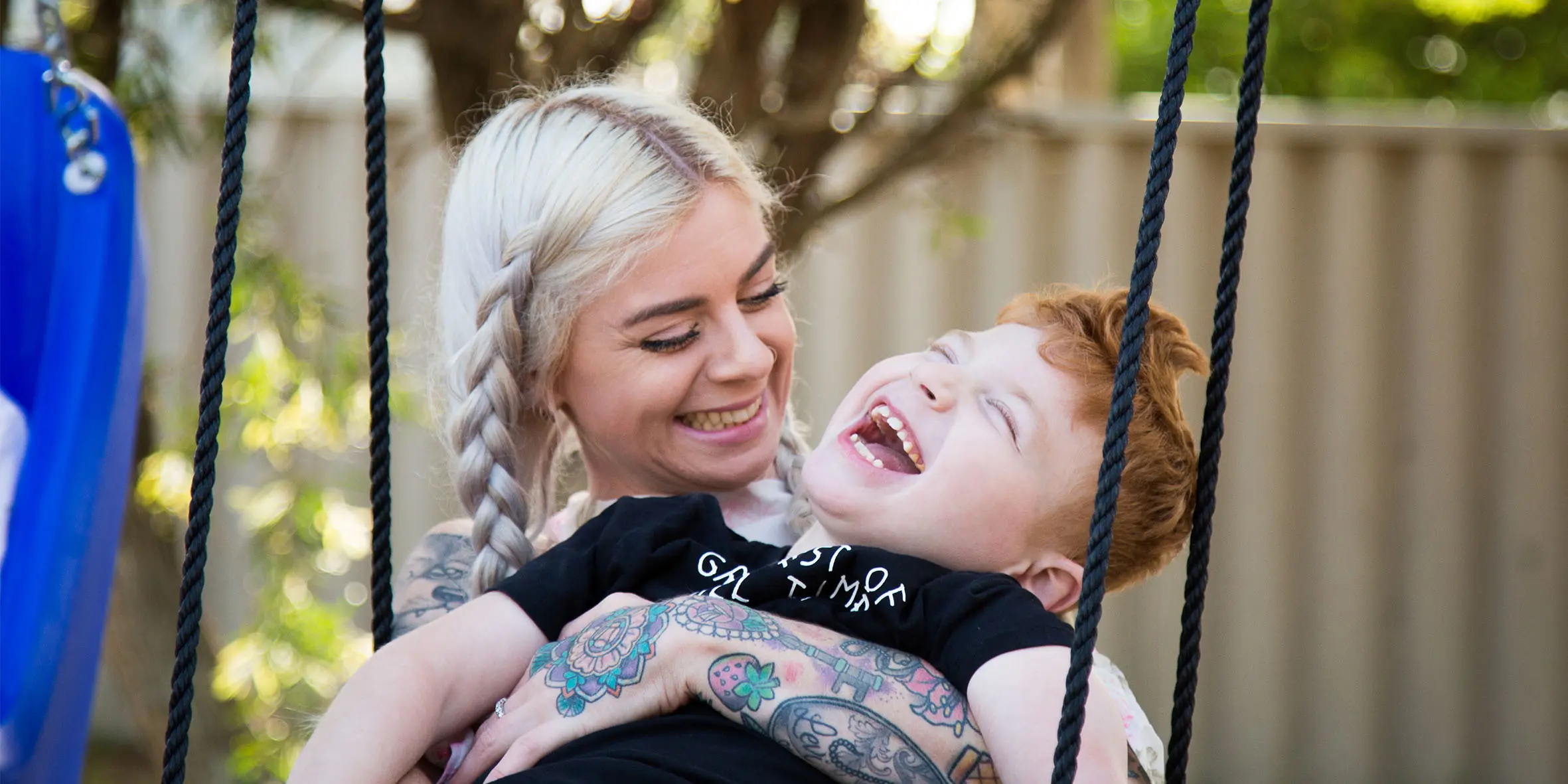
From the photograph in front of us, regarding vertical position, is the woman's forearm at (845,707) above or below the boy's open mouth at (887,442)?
below

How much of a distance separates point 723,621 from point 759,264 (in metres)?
0.45

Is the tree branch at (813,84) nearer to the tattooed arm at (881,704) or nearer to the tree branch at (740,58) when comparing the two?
the tree branch at (740,58)

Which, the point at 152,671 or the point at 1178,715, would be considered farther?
the point at 152,671

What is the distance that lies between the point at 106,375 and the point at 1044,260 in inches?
103

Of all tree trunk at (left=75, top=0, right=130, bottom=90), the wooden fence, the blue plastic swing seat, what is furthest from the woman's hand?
the wooden fence

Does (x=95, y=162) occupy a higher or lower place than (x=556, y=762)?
higher

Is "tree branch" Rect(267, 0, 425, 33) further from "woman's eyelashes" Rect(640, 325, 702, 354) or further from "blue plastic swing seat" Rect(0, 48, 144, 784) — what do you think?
"woman's eyelashes" Rect(640, 325, 702, 354)

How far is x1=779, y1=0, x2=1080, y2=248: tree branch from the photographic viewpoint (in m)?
2.57

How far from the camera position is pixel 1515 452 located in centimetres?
375

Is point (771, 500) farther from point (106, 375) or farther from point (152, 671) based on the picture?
point (152, 671)

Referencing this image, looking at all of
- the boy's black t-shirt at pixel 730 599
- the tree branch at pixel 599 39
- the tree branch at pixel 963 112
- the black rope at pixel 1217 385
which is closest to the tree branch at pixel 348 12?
the tree branch at pixel 599 39

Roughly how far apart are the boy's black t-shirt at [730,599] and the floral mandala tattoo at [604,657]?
0.10 ft

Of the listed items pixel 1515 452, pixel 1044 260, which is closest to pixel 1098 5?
pixel 1044 260

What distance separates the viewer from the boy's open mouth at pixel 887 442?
1.18m
